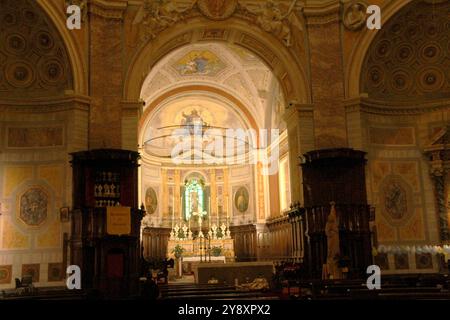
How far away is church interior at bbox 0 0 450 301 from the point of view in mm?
15977

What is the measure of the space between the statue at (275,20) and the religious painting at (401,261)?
8.57 meters

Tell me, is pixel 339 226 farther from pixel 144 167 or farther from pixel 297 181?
pixel 144 167

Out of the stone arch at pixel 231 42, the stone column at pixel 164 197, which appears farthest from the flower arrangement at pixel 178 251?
the stone arch at pixel 231 42

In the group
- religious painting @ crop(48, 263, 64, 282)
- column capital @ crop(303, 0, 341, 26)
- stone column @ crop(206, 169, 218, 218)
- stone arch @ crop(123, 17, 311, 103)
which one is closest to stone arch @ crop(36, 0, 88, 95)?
stone arch @ crop(123, 17, 311, 103)

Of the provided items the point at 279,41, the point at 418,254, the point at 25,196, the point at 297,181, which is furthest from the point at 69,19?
the point at 418,254

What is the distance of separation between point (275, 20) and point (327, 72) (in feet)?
9.20

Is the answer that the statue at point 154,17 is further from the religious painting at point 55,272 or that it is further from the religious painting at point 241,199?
the religious painting at point 241,199

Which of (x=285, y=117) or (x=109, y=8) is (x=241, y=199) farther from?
(x=109, y=8)

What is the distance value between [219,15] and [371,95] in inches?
252

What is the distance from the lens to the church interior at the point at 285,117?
16.0m

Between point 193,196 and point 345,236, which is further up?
point 193,196

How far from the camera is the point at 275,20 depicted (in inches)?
746

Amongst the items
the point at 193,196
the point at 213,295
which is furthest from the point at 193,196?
the point at 213,295

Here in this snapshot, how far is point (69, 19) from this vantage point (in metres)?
17.0
